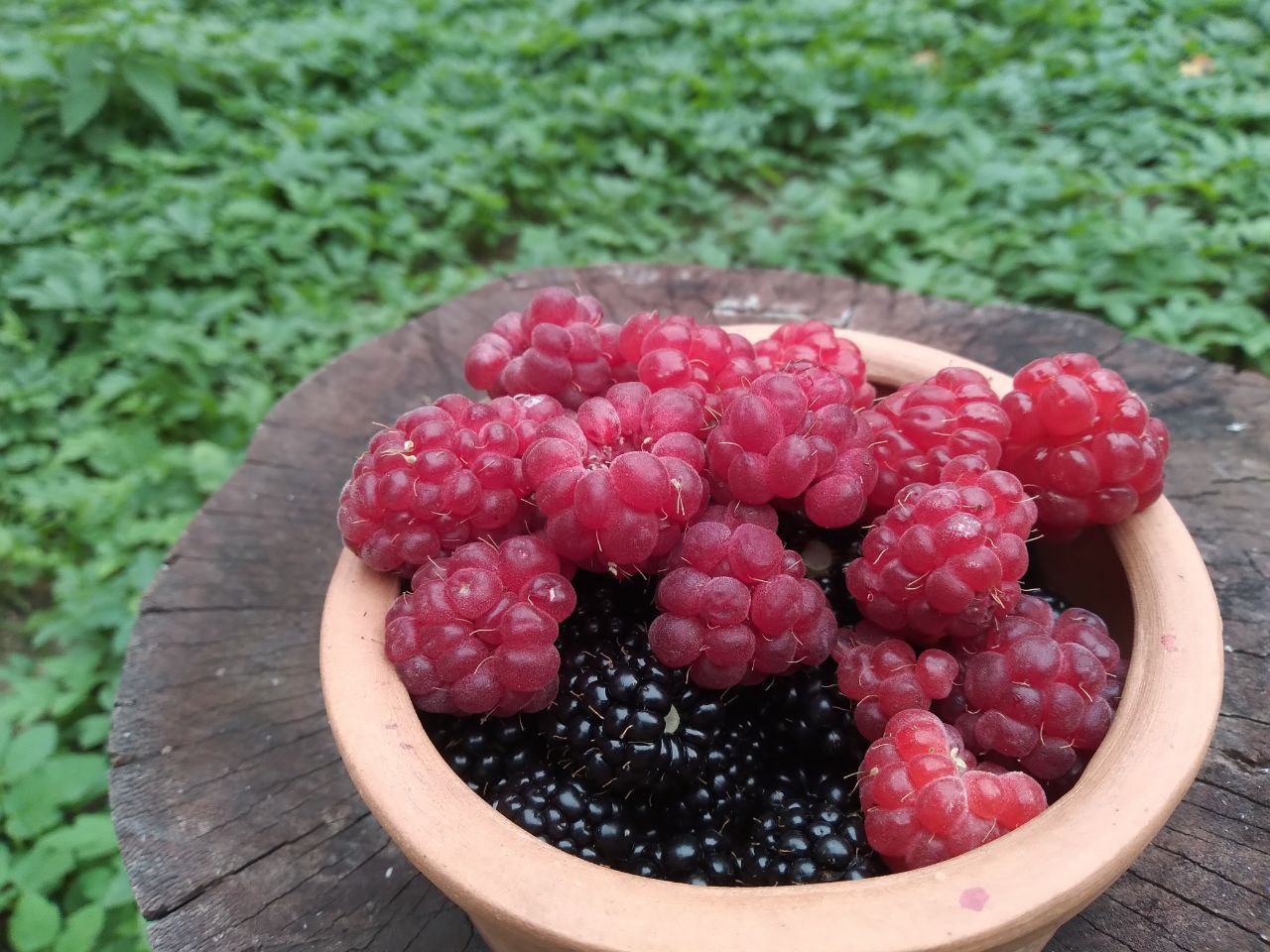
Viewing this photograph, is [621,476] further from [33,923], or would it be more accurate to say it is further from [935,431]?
[33,923]

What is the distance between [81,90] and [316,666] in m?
2.11

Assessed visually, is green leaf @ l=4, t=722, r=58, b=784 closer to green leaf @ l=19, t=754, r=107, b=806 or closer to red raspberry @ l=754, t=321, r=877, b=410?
green leaf @ l=19, t=754, r=107, b=806

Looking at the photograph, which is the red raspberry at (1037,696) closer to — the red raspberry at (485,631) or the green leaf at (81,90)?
the red raspberry at (485,631)

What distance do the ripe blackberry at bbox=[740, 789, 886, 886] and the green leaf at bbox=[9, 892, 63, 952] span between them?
119 centimetres

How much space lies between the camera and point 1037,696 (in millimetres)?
812

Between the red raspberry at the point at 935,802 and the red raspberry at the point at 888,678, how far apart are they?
0.15 ft

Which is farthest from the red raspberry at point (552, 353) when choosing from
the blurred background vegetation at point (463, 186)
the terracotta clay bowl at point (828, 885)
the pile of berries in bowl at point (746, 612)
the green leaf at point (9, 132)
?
the green leaf at point (9, 132)

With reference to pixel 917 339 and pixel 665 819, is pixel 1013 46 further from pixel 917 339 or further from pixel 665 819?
pixel 665 819

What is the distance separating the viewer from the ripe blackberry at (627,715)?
2.64 ft

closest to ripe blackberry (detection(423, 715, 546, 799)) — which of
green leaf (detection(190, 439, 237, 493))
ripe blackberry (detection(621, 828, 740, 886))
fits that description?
ripe blackberry (detection(621, 828, 740, 886))

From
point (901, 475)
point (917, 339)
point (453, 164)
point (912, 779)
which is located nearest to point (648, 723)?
point (912, 779)

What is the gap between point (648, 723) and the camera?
0.80 meters

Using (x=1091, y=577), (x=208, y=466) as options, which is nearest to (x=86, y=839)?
(x=208, y=466)

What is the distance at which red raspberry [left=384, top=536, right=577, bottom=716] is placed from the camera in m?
0.81
